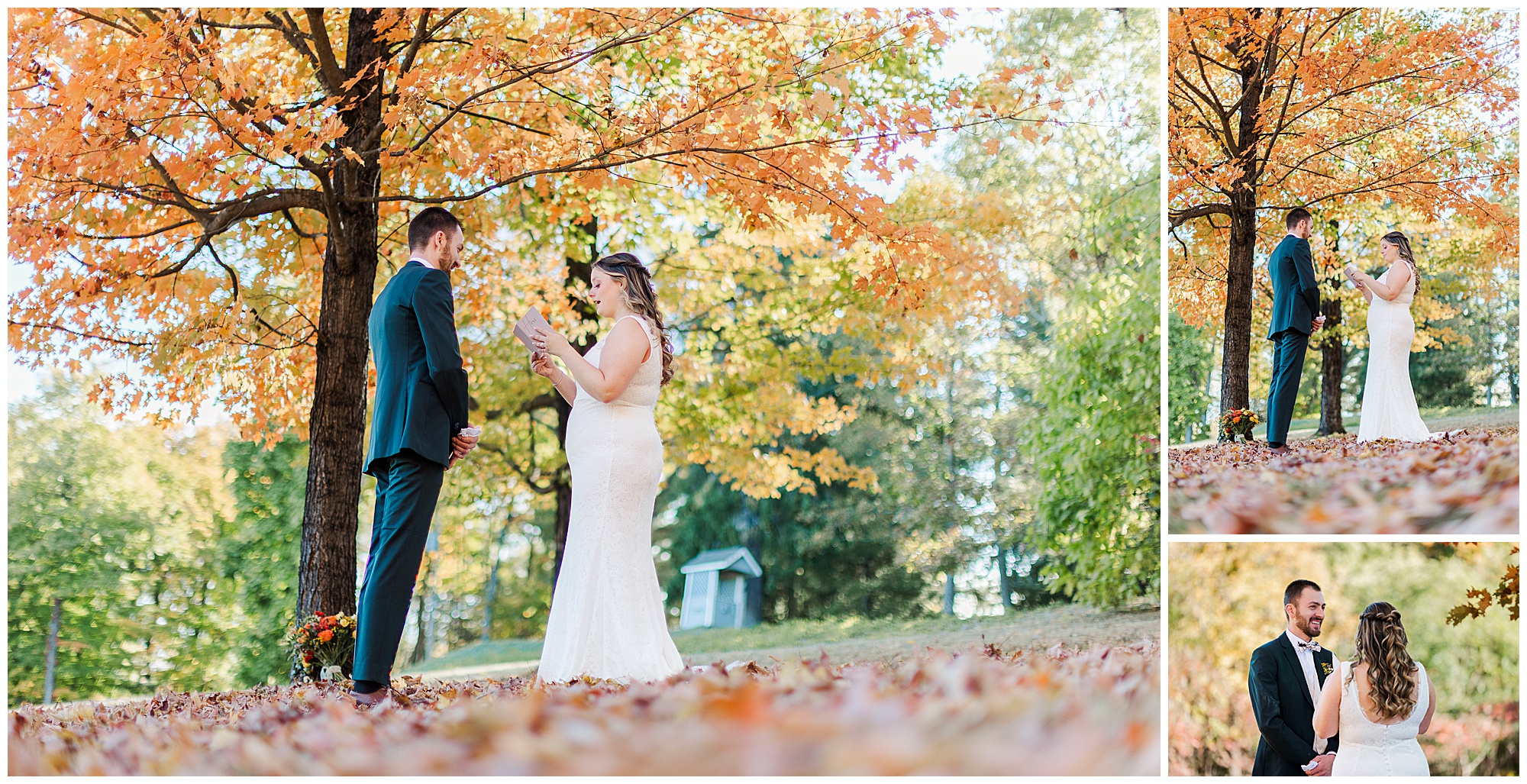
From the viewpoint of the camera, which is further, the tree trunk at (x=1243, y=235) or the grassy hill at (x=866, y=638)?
the grassy hill at (x=866, y=638)

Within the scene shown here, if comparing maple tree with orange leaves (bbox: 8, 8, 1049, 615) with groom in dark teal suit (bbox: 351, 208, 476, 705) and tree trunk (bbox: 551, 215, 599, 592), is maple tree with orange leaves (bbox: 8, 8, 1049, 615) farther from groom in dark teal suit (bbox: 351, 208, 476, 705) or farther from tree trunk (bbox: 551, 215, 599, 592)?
tree trunk (bbox: 551, 215, 599, 592)

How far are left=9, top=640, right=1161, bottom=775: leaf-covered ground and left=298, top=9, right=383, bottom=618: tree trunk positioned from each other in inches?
64.6

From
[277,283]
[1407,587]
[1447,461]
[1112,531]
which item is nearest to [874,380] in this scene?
[1112,531]

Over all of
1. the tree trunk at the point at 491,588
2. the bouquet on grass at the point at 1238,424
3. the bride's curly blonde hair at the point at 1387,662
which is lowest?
the tree trunk at the point at 491,588

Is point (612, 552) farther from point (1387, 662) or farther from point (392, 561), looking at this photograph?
point (1387, 662)

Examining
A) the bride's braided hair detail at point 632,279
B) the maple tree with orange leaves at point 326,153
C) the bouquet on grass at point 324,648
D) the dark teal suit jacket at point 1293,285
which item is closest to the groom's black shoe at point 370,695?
the bouquet on grass at point 324,648

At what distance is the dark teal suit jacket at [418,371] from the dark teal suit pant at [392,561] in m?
0.08

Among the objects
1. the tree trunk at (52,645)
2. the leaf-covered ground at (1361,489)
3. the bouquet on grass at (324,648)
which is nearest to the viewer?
the leaf-covered ground at (1361,489)

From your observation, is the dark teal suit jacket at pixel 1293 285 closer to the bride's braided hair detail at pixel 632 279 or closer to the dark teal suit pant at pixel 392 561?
the bride's braided hair detail at pixel 632 279

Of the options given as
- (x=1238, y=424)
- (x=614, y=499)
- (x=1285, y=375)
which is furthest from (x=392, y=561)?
(x=1285, y=375)

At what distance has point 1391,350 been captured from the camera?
3.96 m

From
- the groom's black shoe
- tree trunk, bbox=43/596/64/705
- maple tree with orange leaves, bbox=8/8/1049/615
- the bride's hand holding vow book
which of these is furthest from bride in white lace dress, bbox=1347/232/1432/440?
tree trunk, bbox=43/596/64/705

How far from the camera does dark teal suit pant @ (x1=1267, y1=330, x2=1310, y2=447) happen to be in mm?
4133

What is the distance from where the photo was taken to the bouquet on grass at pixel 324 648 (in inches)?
179
